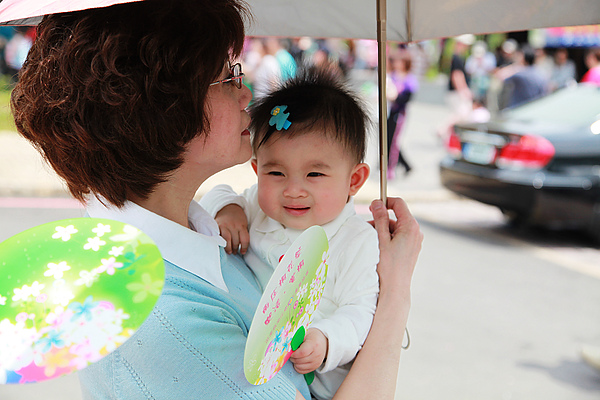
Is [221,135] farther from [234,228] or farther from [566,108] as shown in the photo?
[566,108]

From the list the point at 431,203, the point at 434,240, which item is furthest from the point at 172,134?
the point at 431,203

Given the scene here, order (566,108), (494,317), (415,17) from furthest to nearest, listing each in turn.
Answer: (566,108) → (494,317) → (415,17)

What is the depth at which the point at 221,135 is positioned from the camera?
1.38 meters

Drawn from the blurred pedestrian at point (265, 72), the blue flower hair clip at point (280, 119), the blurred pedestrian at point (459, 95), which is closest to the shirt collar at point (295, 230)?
the blue flower hair clip at point (280, 119)

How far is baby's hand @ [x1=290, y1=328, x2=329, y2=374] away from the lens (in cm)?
133

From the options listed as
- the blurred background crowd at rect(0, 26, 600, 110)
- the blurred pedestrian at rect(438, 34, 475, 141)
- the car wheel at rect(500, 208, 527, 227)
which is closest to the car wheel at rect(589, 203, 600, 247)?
the car wheel at rect(500, 208, 527, 227)

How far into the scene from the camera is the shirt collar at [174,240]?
1.27 meters

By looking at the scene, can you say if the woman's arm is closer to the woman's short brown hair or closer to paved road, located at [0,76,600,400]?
the woman's short brown hair

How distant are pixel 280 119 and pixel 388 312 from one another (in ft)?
1.91

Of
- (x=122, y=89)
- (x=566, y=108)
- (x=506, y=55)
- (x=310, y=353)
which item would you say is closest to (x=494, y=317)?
(x=566, y=108)

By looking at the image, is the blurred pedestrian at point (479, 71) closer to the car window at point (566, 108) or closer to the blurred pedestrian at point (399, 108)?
the blurred pedestrian at point (399, 108)

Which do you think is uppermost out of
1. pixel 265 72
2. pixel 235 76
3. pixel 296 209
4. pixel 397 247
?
pixel 235 76

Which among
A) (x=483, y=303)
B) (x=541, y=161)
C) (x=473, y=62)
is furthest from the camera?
(x=473, y=62)

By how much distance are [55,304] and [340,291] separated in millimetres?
892
